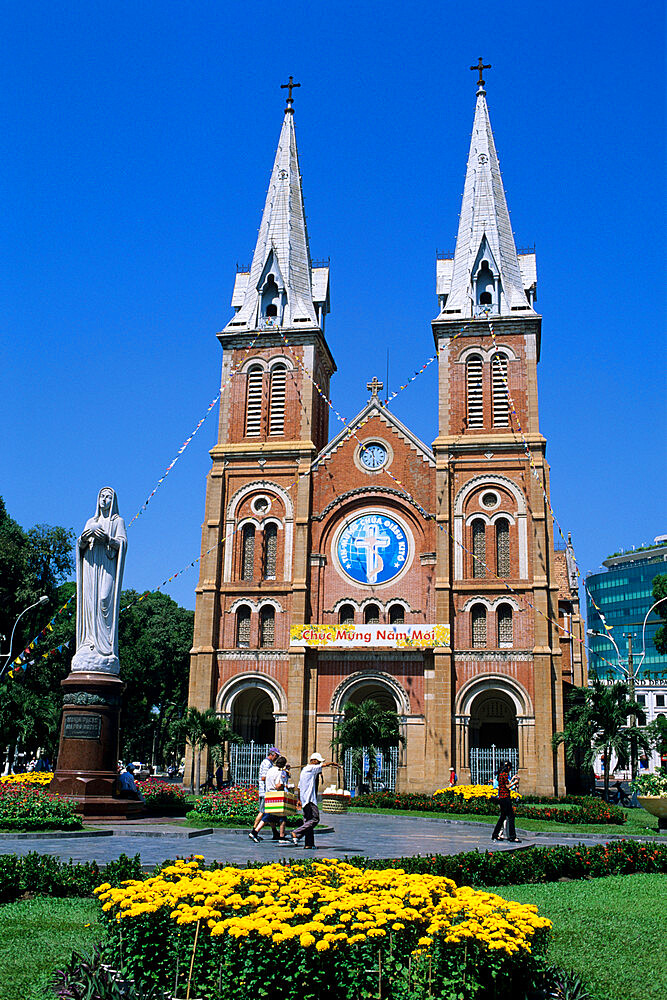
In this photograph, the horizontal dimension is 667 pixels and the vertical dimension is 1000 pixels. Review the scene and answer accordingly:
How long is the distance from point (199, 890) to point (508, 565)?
35167mm

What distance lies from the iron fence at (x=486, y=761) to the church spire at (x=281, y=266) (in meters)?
22.0

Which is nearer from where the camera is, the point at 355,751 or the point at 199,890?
the point at 199,890

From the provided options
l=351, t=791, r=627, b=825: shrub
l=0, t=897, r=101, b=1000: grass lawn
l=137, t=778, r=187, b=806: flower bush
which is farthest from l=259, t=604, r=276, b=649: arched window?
l=0, t=897, r=101, b=1000: grass lawn

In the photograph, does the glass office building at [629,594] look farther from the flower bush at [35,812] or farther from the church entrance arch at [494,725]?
the flower bush at [35,812]

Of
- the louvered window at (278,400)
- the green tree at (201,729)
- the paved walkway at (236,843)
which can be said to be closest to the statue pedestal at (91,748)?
the paved walkway at (236,843)

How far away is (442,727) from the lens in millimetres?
40375

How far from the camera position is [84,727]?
819 inches

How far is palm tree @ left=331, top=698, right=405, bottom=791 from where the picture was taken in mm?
37438

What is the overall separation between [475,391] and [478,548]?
7729 mm

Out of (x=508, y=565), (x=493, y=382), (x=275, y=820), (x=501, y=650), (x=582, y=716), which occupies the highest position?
(x=493, y=382)

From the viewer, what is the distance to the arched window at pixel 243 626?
44062 millimetres

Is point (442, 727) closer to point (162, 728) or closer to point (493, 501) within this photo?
point (493, 501)

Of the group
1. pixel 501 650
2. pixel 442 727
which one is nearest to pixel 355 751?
pixel 442 727

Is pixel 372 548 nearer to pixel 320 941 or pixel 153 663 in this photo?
pixel 153 663
